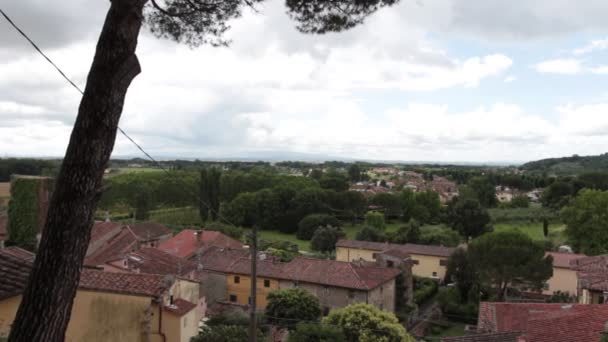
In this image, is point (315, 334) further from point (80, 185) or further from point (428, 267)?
point (428, 267)

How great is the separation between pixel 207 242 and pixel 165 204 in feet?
104

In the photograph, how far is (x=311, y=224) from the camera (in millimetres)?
53562

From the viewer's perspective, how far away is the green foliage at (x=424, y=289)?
1222 inches

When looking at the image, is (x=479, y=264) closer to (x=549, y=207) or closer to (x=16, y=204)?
(x=16, y=204)

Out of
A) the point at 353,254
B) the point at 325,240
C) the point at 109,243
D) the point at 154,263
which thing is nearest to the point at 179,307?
the point at 154,263

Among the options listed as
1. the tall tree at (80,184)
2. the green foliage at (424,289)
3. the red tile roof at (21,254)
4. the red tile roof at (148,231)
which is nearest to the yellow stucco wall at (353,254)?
the green foliage at (424,289)

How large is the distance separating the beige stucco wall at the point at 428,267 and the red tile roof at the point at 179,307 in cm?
2799

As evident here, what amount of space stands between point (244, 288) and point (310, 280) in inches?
172

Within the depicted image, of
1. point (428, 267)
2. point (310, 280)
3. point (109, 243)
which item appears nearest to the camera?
point (310, 280)

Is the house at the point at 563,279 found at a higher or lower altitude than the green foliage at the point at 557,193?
lower

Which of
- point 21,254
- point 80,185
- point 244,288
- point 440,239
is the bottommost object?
point 244,288

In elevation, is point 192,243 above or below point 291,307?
above

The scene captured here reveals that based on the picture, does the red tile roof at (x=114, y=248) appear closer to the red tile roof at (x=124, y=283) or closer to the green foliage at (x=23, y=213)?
the green foliage at (x=23, y=213)

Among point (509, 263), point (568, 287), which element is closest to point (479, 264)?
point (509, 263)
